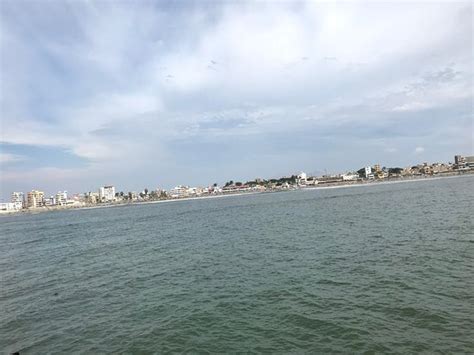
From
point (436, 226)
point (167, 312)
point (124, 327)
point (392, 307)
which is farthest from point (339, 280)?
point (436, 226)

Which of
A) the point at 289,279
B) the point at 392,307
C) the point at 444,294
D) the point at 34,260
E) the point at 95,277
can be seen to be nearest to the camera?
the point at 392,307

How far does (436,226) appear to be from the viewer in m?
34.8

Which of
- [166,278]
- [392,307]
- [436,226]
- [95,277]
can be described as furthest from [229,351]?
[436,226]

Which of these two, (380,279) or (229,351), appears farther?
(380,279)

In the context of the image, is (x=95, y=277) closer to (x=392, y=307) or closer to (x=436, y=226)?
(x=392, y=307)

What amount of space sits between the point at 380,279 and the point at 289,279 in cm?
503

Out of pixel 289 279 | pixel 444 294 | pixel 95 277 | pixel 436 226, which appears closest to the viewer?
pixel 444 294

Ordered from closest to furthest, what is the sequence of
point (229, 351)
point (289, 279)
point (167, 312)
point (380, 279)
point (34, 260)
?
1. point (229, 351)
2. point (167, 312)
3. point (380, 279)
4. point (289, 279)
5. point (34, 260)

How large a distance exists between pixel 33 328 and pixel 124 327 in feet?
16.6

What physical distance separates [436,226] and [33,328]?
34.7 m

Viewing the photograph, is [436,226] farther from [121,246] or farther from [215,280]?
[121,246]

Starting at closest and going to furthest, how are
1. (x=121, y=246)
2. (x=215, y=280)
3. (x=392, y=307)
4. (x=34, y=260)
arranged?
(x=392, y=307)
(x=215, y=280)
(x=34, y=260)
(x=121, y=246)

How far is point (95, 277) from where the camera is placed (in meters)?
27.3

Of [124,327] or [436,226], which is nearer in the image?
[124,327]
